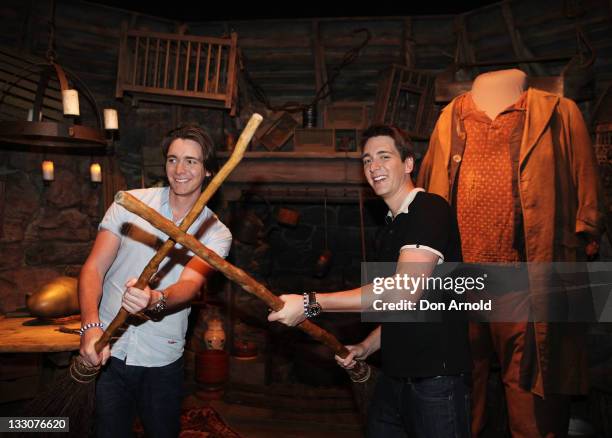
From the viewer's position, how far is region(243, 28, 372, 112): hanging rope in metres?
5.26

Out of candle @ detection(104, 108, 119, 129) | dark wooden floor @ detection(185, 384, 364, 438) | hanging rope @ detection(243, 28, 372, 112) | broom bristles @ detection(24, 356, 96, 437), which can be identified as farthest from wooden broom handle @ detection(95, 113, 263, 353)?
hanging rope @ detection(243, 28, 372, 112)

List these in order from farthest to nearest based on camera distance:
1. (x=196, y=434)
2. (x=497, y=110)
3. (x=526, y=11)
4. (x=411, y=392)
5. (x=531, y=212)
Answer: (x=526, y=11) < (x=196, y=434) < (x=497, y=110) < (x=531, y=212) < (x=411, y=392)

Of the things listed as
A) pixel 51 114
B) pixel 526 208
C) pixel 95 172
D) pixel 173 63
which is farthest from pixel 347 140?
pixel 51 114

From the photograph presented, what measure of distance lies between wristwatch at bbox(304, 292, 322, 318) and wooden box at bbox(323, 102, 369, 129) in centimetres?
363

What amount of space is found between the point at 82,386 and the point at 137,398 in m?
0.23

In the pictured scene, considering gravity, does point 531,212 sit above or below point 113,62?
below

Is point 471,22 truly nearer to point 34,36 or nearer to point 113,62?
point 113,62

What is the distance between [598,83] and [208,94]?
3655 mm

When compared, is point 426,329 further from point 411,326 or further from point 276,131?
point 276,131

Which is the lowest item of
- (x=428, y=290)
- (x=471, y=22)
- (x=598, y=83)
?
(x=428, y=290)

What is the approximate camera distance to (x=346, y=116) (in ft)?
17.4

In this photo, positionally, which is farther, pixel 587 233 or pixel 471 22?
pixel 471 22

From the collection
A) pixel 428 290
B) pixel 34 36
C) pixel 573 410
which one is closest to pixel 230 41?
pixel 34 36

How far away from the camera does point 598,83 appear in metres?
4.32
